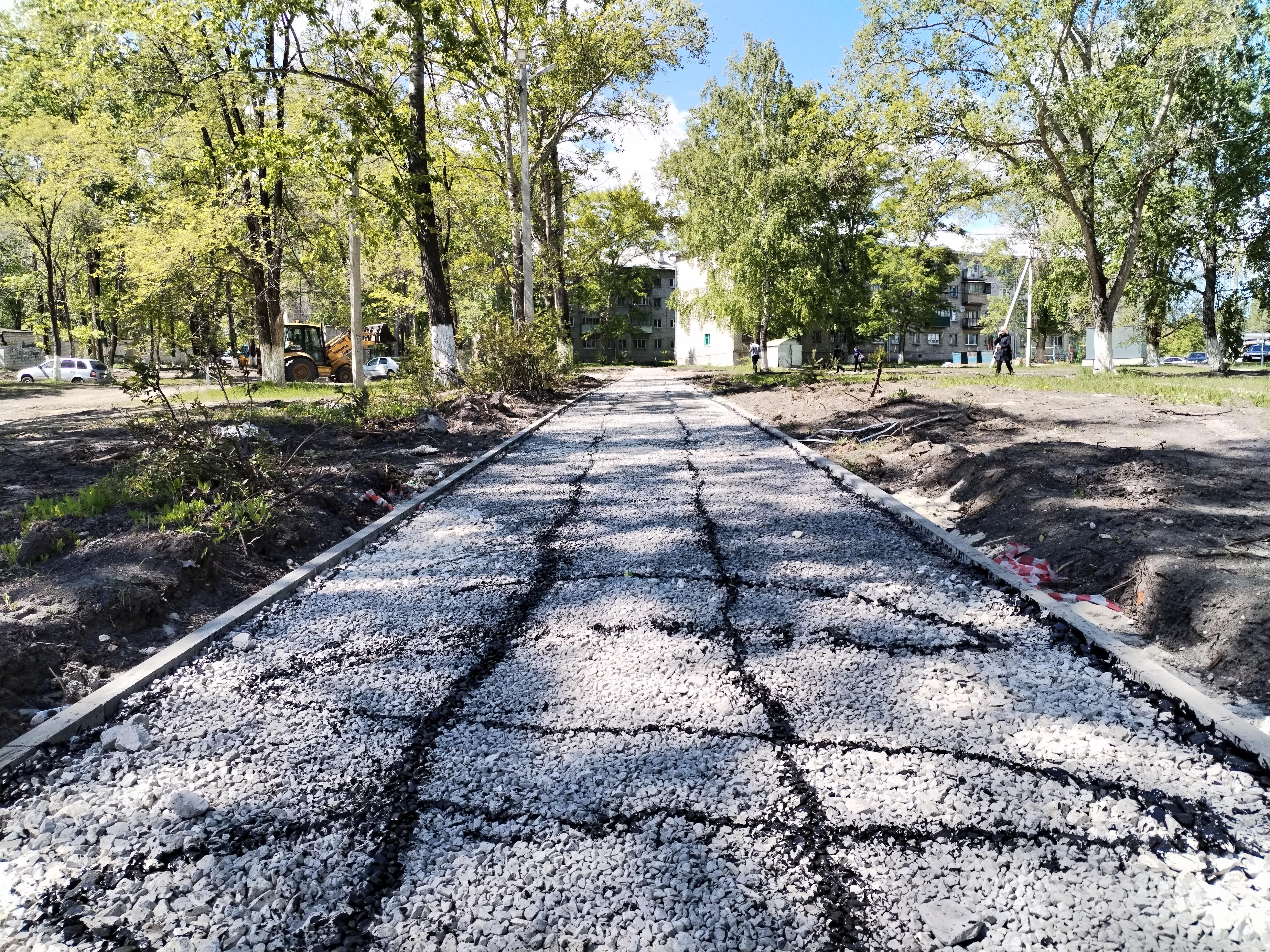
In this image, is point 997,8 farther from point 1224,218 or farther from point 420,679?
point 420,679

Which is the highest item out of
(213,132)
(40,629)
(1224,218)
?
(213,132)

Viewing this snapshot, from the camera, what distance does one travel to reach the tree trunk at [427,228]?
14203mm

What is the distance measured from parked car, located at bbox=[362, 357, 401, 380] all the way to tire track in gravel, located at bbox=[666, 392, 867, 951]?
117 feet

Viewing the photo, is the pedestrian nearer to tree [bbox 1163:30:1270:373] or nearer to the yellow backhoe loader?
tree [bbox 1163:30:1270:373]

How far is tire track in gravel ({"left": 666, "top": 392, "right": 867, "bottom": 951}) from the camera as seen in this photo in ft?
5.74

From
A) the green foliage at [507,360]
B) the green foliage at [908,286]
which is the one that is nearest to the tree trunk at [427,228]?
the green foliage at [507,360]

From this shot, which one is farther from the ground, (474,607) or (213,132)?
(213,132)

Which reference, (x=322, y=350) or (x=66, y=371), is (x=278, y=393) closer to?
(x=322, y=350)

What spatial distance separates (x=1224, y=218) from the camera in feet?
80.3

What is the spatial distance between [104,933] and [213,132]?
83.5 feet

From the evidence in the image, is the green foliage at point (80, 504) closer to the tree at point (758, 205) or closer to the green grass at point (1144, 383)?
the green grass at point (1144, 383)

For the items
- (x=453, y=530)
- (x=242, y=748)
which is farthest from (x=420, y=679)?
(x=453, y=530)

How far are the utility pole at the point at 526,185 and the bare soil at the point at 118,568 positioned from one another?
12.9 metres

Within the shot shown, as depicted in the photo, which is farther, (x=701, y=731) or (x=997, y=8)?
(x=997, y=8)
